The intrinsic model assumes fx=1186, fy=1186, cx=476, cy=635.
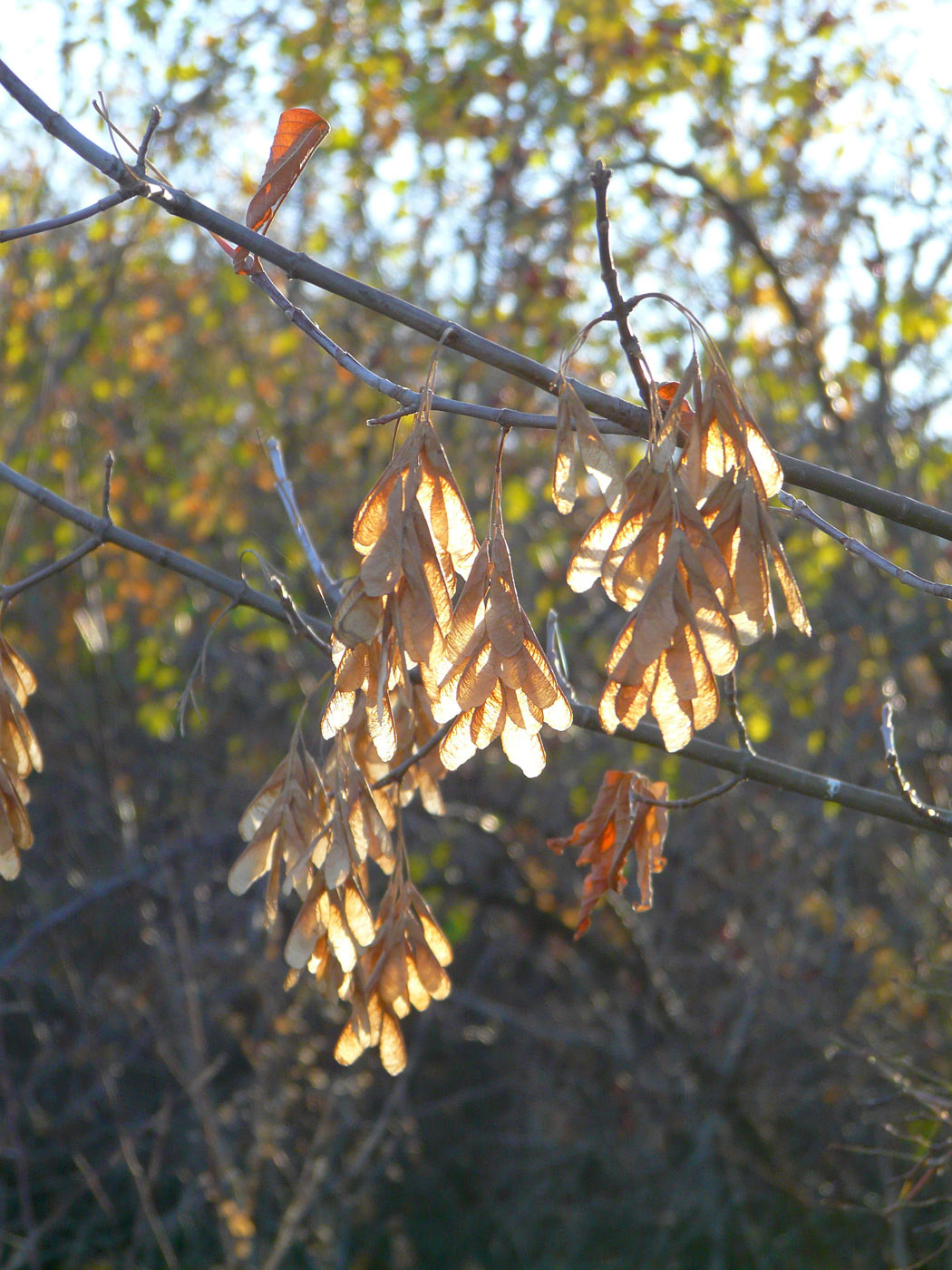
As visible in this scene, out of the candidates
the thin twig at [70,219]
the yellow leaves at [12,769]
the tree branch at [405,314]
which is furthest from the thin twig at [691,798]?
the thin twig at [70,219]

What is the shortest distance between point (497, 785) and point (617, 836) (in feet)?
10.2

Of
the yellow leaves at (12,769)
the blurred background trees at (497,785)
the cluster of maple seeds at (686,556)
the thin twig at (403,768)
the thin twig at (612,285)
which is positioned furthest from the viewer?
the blurred background trees at (497,785)

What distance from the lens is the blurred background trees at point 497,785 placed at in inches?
168

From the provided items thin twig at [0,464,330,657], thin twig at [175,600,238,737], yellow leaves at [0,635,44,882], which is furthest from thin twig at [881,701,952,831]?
yellow leaves at [0,635,44,882]

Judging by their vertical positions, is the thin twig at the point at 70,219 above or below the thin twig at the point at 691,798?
above

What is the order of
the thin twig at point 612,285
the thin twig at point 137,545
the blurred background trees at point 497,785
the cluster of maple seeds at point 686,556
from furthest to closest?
the blurred background trees at point 497,785
the thin twig at point 137,545
the thin twig at point 612,285
the cluster of maple seeds at point 686,556

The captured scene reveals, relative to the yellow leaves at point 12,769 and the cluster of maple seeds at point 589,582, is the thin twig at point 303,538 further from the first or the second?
the cluster of maple seeds at point 589,582

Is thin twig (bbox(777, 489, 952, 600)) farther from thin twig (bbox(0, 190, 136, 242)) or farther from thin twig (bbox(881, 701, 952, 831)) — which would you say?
thin twig (bbox(0, 190, 136, 242))

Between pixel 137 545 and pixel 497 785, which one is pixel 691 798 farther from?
pixel 497 785

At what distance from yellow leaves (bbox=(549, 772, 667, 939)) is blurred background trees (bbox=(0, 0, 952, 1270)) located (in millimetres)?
2007

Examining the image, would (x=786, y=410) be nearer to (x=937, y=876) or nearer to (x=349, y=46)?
(x=937, y=876)

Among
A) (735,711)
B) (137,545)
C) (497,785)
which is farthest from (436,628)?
(497,785)

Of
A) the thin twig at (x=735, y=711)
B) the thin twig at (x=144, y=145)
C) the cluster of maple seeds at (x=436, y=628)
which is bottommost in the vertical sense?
the cluster of maple seeds at (x=436, y=628)

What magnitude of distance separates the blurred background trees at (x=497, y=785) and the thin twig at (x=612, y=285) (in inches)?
108
